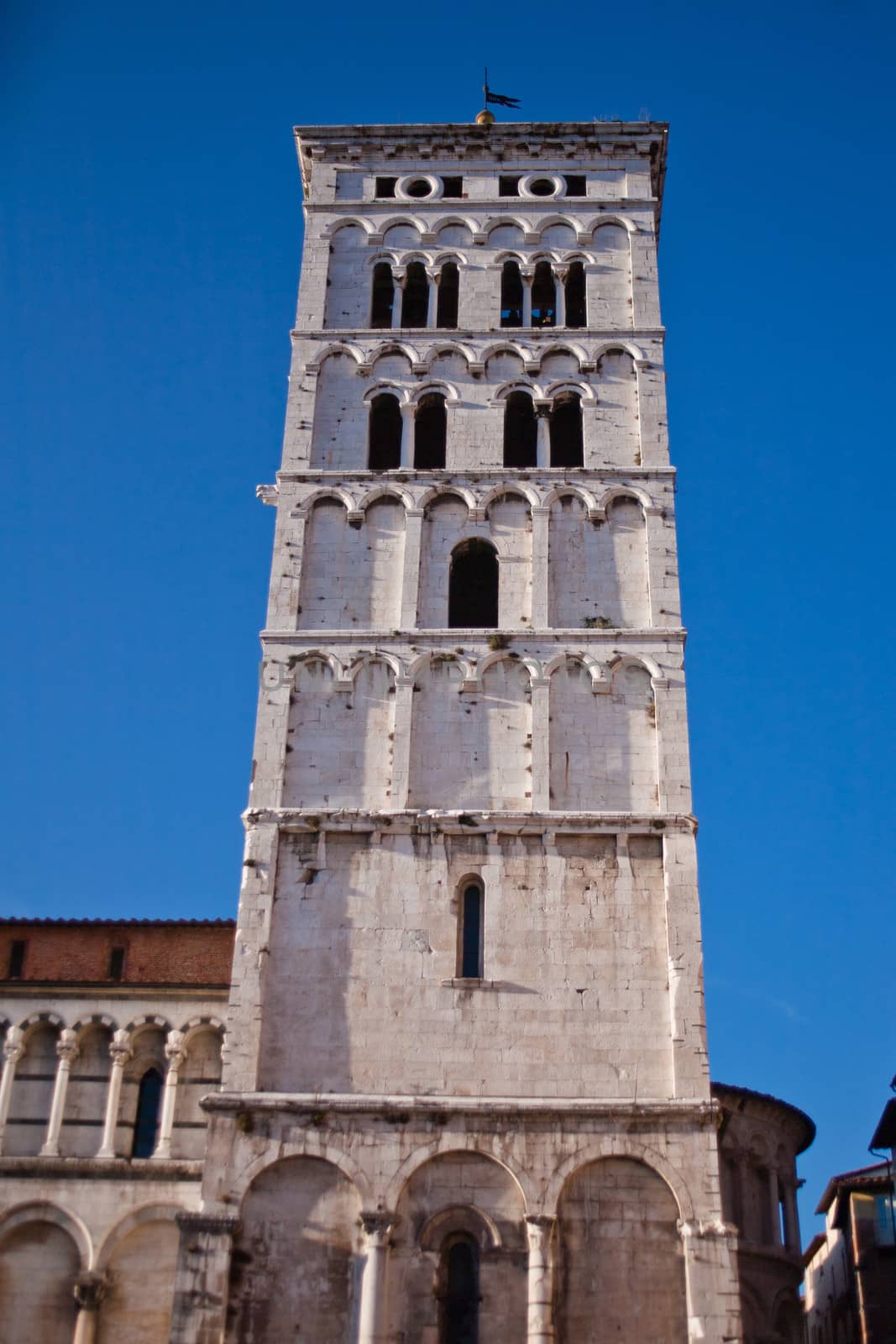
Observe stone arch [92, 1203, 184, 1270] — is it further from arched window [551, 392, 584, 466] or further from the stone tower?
arched window [551, 392, 584, 466]

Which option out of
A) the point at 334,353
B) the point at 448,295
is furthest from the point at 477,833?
the point at 448,295

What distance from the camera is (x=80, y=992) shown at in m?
25.1

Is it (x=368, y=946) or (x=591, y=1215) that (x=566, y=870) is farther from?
(x=591, y=1215)

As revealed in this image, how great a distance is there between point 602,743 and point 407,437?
21.2ft

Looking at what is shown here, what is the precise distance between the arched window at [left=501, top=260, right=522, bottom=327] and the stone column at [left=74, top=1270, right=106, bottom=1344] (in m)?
16.9

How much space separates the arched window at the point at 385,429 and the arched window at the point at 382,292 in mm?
2248

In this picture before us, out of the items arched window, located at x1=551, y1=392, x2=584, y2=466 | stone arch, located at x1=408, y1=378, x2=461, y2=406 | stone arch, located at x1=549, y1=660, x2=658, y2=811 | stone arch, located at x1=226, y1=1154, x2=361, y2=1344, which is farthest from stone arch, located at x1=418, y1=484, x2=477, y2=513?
stone arch, located at x1=226, y1=1154, x2=361, y2=1344

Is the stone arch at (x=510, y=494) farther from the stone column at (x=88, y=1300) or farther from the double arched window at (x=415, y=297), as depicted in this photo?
the stone column at (x=88, y=1300)

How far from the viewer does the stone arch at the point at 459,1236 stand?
18625 millimetres

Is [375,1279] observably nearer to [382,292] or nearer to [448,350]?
[448,350]

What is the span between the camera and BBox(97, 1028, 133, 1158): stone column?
24.1 m

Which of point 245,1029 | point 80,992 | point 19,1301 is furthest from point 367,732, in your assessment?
point 19,1301

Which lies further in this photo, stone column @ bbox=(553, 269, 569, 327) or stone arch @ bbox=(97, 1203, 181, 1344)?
stone column @ bbox=(553, 269, 569, 327)

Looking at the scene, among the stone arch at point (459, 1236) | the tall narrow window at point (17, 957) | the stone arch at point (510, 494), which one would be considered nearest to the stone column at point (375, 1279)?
the stone arch at point (459, 1236)
